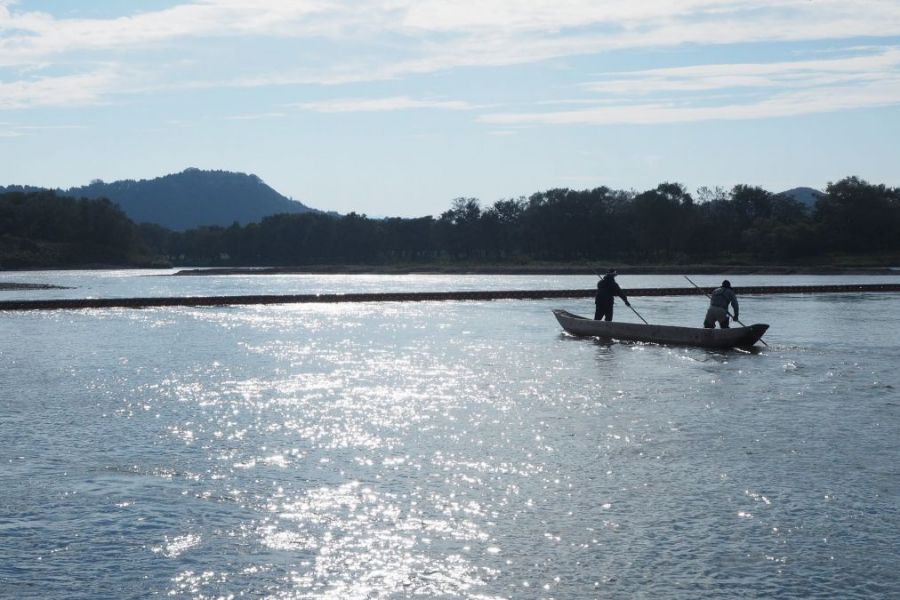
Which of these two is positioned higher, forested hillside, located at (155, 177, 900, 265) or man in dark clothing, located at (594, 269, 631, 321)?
forested hillside, located at (155, 177, 900, 265)

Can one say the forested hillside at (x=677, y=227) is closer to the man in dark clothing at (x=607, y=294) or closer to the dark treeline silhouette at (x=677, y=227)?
the dark treeline silhouette at (x=677, y=227)

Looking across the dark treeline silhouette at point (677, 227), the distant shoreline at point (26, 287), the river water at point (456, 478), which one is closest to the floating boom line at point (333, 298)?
the river water at point (456, 478)

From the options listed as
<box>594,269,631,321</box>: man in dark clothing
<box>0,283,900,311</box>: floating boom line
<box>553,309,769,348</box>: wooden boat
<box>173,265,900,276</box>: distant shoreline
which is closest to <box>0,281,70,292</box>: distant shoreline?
<box>0,283,900,311</box>: floating boom line

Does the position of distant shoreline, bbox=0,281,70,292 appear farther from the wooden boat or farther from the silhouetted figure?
the silhouetted figure

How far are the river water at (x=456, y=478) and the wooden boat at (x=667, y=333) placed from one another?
1009 millimetres

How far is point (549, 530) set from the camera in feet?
40.5

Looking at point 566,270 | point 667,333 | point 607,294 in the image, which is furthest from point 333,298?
point 566,270

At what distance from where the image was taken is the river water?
10.8 m

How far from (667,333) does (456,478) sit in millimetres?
22020

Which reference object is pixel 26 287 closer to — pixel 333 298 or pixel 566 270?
pixel 333 298

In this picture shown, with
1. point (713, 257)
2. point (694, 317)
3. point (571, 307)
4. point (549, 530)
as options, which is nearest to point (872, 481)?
point (549, 530)

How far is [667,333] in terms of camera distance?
35750 mm

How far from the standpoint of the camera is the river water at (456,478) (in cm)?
1081

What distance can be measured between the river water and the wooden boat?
3.31 ft
